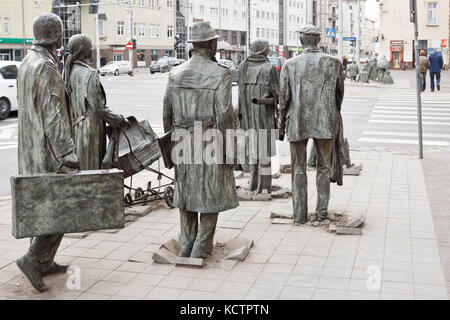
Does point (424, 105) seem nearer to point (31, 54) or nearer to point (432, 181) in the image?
point (432, 181)

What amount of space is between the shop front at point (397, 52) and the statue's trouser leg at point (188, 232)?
2521 inches

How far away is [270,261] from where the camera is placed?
241 inches

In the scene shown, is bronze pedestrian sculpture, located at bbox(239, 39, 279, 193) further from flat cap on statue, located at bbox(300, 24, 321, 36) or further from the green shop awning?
the green shop awning

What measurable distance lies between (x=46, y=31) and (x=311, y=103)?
3.11m

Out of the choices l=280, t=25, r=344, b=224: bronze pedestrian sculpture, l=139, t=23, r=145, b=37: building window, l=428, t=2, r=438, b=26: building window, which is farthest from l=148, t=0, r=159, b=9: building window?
l=280, t=25, r=344, b=224: bronze pedestrian sculpture

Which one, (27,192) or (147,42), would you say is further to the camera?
(147,42)

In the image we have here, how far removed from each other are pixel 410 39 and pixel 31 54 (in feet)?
215

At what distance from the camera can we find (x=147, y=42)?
80.8 meters

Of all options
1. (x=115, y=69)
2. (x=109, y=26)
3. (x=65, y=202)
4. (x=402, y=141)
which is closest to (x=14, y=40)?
(x=115, y=69)

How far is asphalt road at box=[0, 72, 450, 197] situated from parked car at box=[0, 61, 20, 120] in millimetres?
377

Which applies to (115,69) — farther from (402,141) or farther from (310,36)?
(310,36)

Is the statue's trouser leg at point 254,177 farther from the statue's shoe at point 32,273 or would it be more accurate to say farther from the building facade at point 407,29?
the building facade at point 407,29
